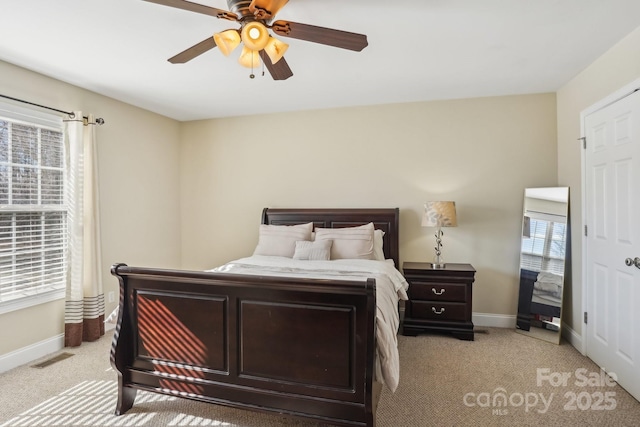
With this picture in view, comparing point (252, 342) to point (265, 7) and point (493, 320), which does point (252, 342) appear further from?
point (493, 320)

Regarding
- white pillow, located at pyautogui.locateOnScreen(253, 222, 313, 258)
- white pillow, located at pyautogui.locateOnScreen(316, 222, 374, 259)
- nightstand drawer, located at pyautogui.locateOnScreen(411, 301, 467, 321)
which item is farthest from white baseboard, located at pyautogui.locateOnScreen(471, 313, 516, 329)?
white pillow, located at pyautogui.locateOnScreen(253, 222, 313, 258)

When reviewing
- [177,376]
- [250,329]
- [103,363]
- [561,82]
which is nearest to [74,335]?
[103,363]

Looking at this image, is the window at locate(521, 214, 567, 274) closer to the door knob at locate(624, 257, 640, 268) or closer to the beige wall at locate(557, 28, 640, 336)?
the beige wall at locate(557, 28, 640, 336)

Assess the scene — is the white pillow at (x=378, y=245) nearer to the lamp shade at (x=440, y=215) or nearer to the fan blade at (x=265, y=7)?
the lamp shade at (x=440, y=215)

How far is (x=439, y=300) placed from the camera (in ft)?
12.0

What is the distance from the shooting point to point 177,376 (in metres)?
2.24

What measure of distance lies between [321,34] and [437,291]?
2748 millimetres

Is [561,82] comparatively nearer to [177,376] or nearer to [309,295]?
[309,295]

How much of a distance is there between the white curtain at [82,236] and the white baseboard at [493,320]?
397cm

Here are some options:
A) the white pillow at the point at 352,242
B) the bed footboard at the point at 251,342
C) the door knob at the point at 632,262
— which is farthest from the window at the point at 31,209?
the door knob at the point at 632,262

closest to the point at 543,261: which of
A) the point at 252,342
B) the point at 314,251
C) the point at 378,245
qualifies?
the point at 378,245

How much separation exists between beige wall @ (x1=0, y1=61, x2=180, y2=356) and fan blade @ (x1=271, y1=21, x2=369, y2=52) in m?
2.62

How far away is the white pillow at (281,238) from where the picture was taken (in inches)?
153

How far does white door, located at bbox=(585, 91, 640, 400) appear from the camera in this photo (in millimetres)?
2473
